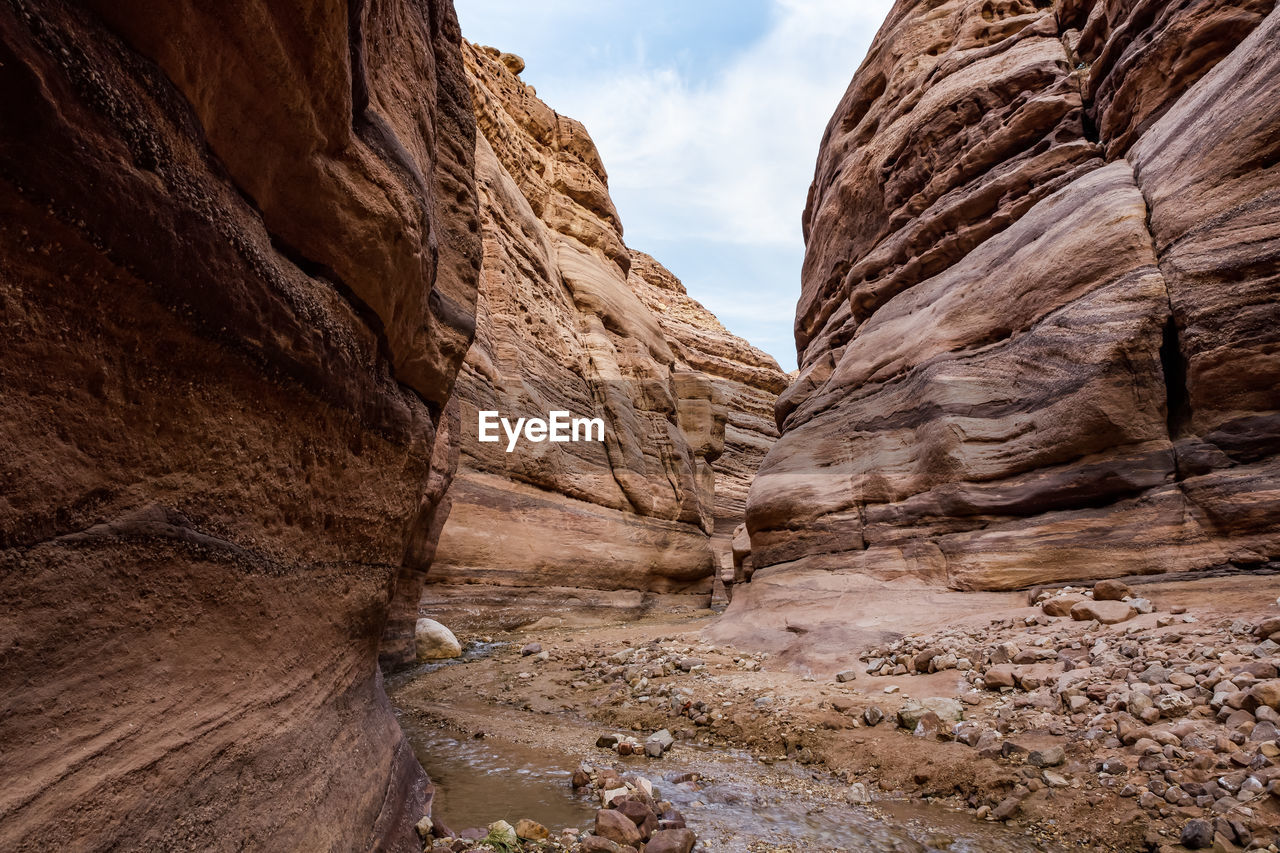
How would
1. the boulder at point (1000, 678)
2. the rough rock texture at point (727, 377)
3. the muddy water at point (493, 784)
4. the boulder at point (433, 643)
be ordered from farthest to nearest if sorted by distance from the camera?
the rough rock texture at point (727, 377) < the boulder at point (433, 643) < the boulder at point (1000, 678) < the muddy water at point (493, 784)

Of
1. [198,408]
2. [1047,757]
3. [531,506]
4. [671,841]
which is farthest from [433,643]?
[198,408]

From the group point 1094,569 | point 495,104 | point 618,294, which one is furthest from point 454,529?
point 495,104

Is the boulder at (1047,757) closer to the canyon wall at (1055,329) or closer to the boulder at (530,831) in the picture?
the boulder at (530,831)

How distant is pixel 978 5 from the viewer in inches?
516

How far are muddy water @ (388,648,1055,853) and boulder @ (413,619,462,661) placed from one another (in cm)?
412

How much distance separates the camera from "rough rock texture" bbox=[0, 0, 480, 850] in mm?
1589

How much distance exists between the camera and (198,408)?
2215 millimetres

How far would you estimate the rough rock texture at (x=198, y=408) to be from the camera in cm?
159

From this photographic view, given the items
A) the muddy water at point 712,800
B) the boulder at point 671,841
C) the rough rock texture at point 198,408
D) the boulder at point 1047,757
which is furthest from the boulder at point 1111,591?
the rough rock texture at point 198,408

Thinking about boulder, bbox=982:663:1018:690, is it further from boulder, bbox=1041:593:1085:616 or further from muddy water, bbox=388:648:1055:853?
muddy water, bbox=388:648:1055:853

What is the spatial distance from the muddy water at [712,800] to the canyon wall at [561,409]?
6.89 m

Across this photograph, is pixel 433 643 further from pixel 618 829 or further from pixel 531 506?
pixel 618 829

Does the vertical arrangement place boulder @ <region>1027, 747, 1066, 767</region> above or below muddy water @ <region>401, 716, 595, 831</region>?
above

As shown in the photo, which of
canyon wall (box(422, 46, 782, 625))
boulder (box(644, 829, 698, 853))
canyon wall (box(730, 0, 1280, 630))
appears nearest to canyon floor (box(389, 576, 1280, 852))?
boulder (box(644, 829, 698, 853))
